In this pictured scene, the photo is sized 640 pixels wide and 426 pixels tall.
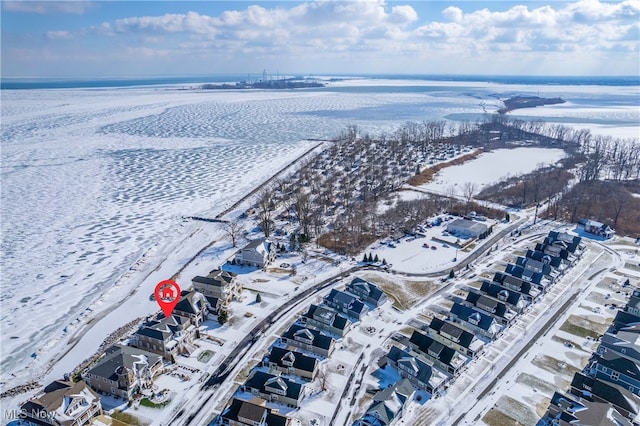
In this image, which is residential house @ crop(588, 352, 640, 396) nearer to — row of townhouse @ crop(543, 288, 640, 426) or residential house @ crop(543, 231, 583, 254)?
row of townhouse @ crop(543, 288, 640, 426)

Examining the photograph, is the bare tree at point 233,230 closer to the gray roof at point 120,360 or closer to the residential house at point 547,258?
the gray roof at point 120,360

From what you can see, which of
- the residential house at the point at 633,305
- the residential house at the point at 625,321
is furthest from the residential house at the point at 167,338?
the residential house at the point at 633,305

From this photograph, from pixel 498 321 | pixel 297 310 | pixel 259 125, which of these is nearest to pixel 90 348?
pixel 297 310

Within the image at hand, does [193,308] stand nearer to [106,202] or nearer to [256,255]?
[256,255]

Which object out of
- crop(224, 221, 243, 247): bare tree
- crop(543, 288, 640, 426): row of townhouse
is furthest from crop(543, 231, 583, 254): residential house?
crop(224, 221, 243, 247): bare tree

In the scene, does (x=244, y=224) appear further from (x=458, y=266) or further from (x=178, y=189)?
(x=458, y=266)

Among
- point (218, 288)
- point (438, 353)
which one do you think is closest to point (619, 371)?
point (438, 353)
